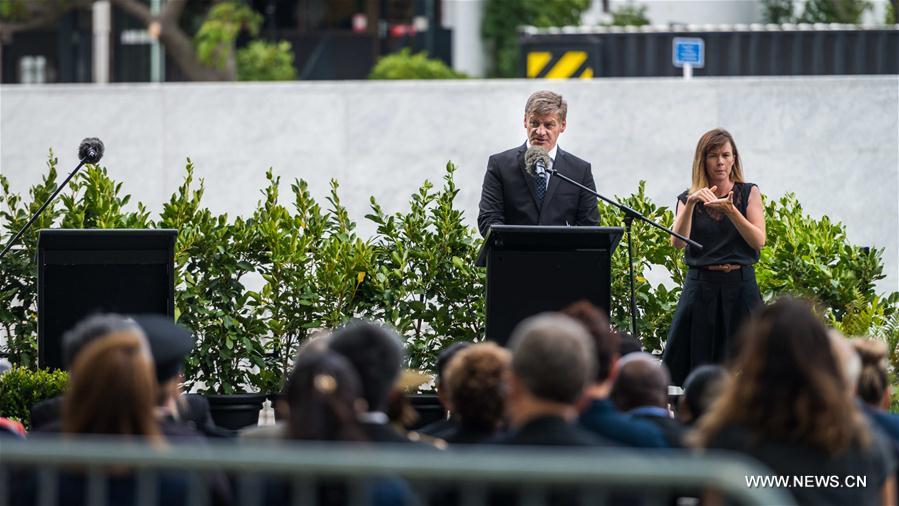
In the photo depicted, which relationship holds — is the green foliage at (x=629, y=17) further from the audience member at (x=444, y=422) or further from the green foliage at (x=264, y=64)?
the audience member at (x=444, y=422)

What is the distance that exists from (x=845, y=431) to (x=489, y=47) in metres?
22.0

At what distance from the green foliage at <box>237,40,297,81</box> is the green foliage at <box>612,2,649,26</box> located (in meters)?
5.39

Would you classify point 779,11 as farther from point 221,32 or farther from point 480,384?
point 480,384

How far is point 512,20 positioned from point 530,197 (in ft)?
57.2

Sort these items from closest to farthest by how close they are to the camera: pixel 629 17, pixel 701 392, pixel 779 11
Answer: pixel 701 392 < pixel 629 17 < pixel 779 11

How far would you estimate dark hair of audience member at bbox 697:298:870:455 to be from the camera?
4.30 metres

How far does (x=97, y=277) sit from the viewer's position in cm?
819

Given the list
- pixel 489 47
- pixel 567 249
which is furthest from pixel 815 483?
A: pixel 489 47

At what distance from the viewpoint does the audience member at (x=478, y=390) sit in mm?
4988

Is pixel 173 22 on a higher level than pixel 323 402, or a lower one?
higher

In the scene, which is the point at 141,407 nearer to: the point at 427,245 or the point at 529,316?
the point at 529,316

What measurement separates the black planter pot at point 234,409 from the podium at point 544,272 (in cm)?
162

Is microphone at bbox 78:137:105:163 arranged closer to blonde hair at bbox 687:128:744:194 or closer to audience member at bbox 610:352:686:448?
blonde hair at bbox 687:128:744:194

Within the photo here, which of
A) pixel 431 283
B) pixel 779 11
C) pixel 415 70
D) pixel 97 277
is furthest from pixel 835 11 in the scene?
pixel 97 277
